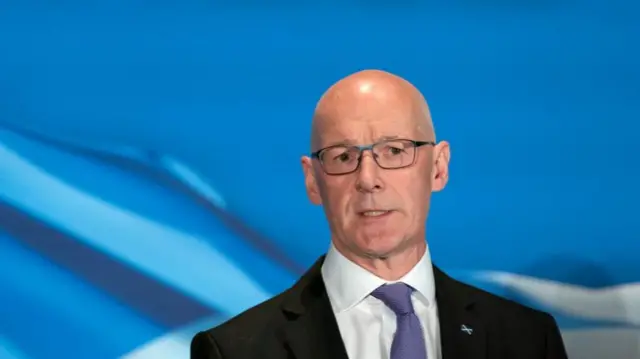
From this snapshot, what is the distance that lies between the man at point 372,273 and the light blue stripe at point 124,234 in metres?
0.82

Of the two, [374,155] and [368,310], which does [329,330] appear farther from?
[374,155]

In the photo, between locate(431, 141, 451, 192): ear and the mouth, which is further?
locate(431, 141, 451, 192): ear

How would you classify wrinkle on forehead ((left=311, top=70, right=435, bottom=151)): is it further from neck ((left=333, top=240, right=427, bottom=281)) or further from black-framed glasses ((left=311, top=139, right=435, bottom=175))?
neck ((left=333, top=240, right=427, bottom=281))

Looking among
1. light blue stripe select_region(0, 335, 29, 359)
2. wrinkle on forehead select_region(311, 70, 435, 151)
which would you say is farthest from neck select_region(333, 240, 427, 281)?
light blue stripe select_region(0, 335, 29, 359)

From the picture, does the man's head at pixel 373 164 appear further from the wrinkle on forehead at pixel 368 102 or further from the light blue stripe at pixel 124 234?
the light blue stripe at pixel 124 234

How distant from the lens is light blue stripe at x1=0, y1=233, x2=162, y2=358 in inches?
109

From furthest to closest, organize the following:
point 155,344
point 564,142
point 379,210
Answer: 1. point 564,142
2. point 155,344
3. point 379,210

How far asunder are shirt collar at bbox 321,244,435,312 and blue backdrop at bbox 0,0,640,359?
0.87m

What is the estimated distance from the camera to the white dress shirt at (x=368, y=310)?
6.31 feet

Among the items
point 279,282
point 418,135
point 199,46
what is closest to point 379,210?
point 418,135

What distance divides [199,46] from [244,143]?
319mm

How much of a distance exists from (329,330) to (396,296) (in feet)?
0.48

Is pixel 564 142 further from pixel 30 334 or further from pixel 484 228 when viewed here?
pixel 30 334

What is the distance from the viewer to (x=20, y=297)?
277 centimetres
